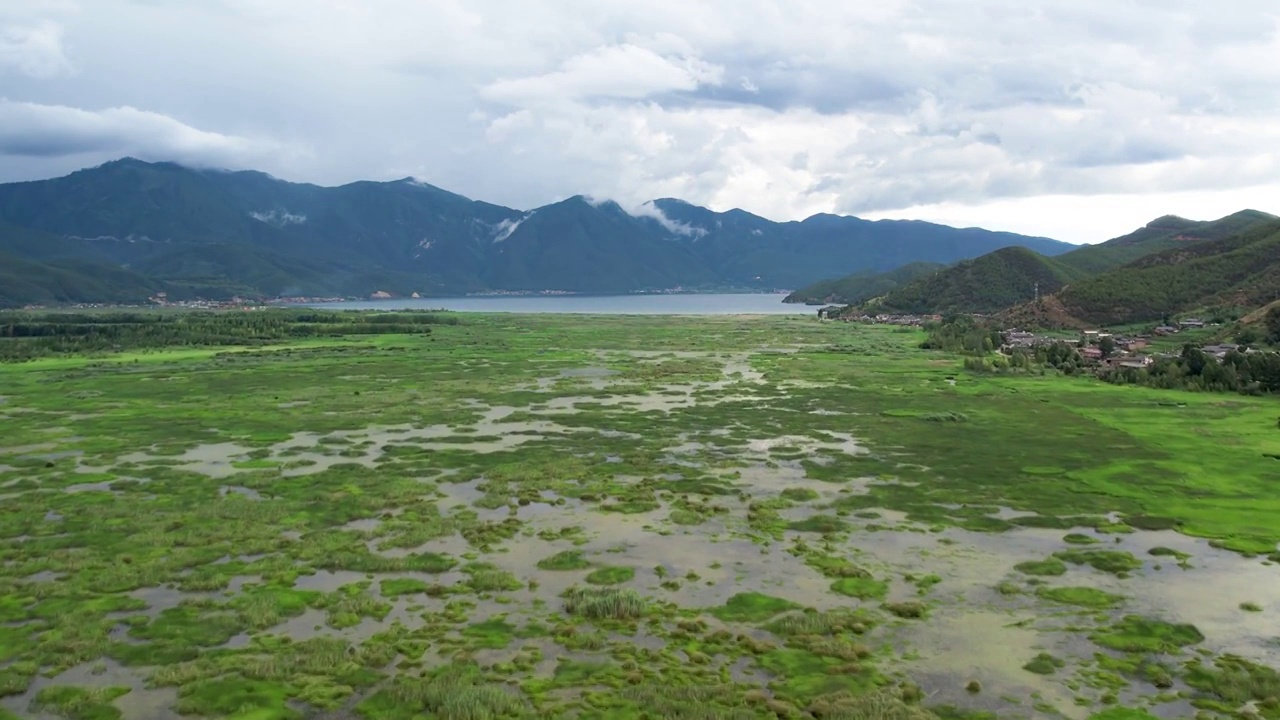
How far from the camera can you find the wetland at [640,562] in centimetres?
1719

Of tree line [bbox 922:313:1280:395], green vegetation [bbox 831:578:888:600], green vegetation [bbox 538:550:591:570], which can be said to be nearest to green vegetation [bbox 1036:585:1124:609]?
green vegetation [bbox 831:578:888:600]

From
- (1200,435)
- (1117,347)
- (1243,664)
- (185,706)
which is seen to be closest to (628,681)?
(185,706)

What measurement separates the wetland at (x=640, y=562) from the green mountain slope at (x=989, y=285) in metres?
129

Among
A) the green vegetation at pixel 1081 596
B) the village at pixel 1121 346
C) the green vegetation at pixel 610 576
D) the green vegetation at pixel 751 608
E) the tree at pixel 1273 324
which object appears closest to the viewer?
the green vegetation at pixel 751 608

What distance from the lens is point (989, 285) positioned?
609 ft

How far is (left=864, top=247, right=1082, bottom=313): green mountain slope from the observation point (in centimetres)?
17888

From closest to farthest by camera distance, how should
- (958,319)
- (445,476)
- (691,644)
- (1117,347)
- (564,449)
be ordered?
(691,644), (445,476), (564,449), (1117,347), (958,319)

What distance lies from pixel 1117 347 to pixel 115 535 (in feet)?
323

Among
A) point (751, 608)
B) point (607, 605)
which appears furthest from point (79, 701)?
point (751, 608)

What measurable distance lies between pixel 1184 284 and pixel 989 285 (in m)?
56.4

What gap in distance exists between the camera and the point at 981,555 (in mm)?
A: 26031

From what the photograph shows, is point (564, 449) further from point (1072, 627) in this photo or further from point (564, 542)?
point (1072, 627)

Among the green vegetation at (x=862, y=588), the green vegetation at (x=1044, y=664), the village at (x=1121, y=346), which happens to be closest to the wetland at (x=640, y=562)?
the green vegetation at (x=1044, y=664)

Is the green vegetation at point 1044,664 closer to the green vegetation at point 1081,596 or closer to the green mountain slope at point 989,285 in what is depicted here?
the green vegetation at point 1081,596
